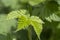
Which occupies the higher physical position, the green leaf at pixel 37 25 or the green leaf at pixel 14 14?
the green leaf at pixel 14 14

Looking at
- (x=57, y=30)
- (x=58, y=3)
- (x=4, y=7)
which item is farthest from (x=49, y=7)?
(x=4, y=7)

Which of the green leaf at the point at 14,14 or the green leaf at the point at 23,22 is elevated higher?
the green leaf at the point at 14,14

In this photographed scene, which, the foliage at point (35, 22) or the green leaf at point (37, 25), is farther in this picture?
the foliage at point (35, 22)

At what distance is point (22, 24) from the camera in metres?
1.03

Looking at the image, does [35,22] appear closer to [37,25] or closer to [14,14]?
[37,25]

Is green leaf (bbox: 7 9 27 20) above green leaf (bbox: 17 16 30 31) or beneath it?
above

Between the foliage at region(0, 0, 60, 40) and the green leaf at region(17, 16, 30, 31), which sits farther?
the foliage at region(0, 0, 60, 40)

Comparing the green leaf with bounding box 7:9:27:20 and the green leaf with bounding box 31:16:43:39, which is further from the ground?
the green leaf with bounding box 7:9:27:20

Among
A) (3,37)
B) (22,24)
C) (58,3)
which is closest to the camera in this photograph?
(22,24)

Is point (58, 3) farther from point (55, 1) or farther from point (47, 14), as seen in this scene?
point (47, 14)

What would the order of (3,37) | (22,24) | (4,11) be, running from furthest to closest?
1. (4,11)
2. (3,37)
3. (22,24)

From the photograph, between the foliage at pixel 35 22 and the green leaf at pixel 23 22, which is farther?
the foliage at pixel 35 22

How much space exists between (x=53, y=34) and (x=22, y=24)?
543mm

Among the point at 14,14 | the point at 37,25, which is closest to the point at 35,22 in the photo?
the point at 37,25
